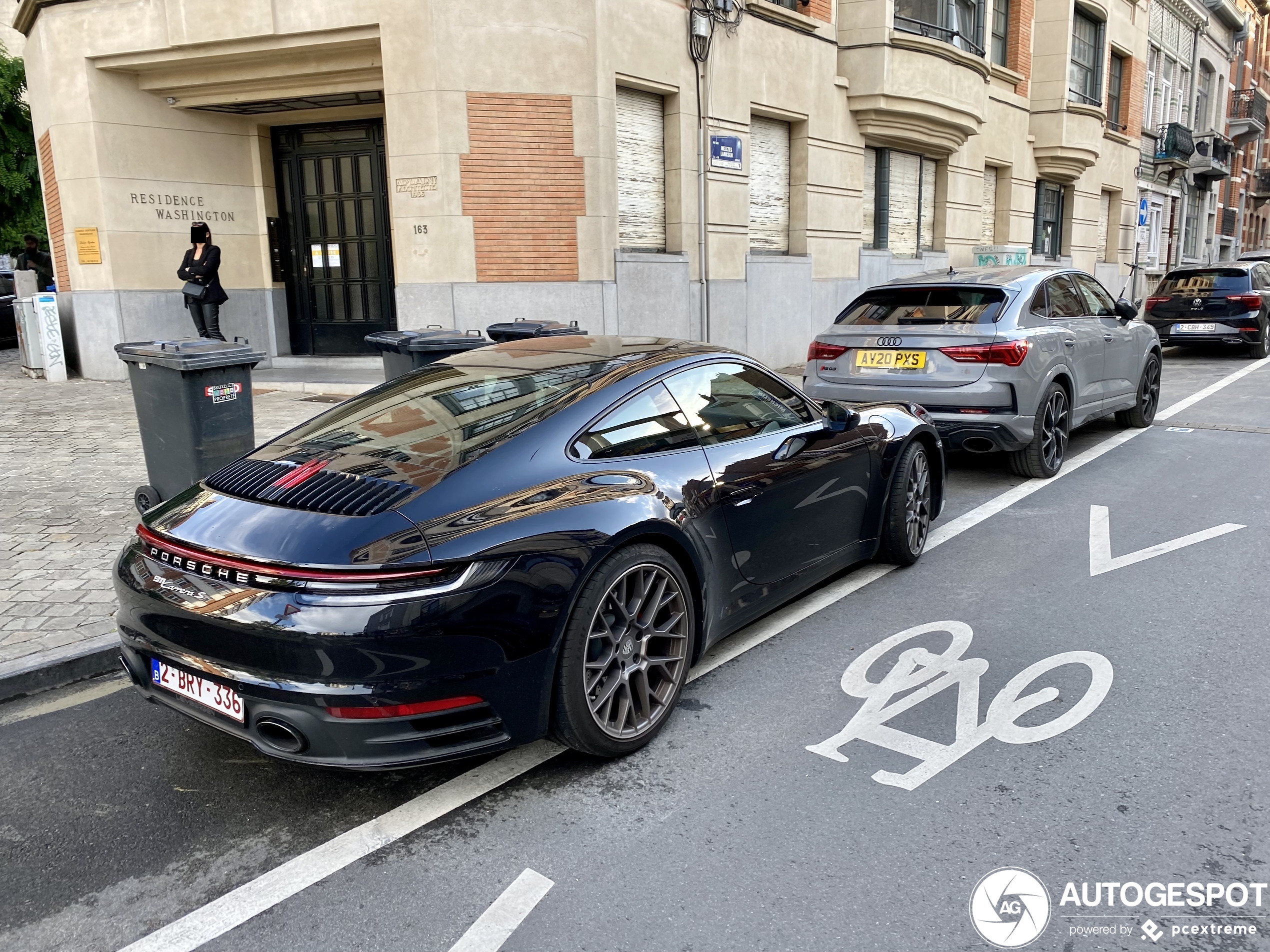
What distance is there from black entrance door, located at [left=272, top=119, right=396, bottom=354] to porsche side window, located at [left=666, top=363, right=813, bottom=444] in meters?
10.7

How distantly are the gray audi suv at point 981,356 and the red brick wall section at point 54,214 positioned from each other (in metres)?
11.7

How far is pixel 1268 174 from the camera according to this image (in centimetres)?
4916

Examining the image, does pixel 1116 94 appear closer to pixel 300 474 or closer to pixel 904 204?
pixel 904 204

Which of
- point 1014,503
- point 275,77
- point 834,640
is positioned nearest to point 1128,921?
point 834,640

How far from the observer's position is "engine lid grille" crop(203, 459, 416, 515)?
9.91ft

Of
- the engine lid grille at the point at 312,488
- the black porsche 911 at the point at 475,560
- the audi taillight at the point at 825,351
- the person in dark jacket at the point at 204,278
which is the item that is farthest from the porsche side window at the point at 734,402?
the person in dark jacket at the point at 204,278

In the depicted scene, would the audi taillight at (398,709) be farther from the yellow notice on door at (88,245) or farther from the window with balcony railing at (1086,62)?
the window with balcony railing at (1086,62)

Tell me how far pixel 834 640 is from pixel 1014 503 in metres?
3.11

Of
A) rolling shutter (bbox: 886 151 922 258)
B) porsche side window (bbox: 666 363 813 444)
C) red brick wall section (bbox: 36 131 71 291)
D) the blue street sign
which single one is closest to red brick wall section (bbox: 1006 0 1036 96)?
rolling shutter (bbox: 886 151 922 258)

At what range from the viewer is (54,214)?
568 inches

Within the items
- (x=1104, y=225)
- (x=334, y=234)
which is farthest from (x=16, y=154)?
(x=1104, y=225)

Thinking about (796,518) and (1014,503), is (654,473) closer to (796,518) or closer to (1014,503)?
(796,518)

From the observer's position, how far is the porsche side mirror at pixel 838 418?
4727 millimetres

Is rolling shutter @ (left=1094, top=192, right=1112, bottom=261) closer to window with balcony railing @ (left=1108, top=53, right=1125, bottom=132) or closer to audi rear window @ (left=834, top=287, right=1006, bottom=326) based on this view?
window with balcony railing @ (left=1108, top=53, right=1125, bottom=132)
